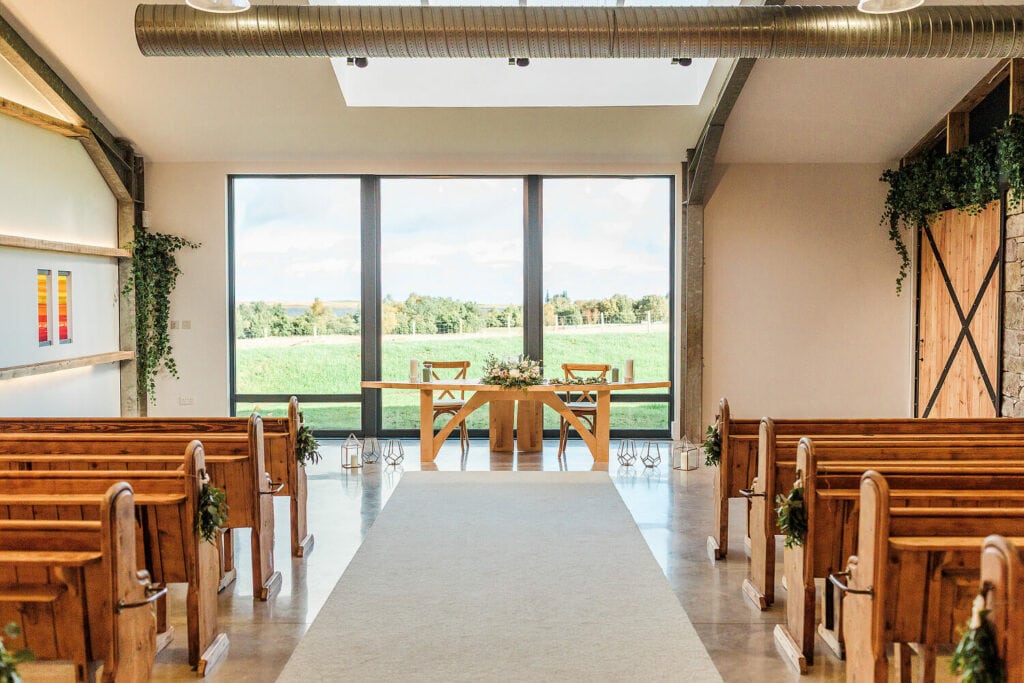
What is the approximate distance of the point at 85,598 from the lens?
2.76 metres

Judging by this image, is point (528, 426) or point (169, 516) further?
point (528, 426)

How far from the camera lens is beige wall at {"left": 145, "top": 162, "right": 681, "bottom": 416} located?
8812mm

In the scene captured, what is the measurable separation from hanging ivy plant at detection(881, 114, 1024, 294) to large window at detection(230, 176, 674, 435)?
2.32m

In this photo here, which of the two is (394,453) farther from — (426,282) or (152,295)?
(152,295)

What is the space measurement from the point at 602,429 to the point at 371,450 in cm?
231

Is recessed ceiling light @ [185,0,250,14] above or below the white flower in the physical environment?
above

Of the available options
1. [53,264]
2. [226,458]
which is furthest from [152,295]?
[226,458]

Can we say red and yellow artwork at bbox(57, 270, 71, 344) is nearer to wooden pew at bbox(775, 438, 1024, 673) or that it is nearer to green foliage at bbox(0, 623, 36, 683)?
green foliage at bbox(0, 623, 36, 683)

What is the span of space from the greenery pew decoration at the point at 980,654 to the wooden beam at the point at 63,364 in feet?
21.7

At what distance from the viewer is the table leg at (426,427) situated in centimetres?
755

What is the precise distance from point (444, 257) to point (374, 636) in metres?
5.79

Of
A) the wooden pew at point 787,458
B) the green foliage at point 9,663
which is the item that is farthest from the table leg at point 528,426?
the green foliage at point 9,663

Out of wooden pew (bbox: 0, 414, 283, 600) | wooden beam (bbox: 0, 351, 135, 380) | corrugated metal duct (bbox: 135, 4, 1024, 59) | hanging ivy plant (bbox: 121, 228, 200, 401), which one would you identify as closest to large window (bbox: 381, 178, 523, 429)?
hanging ivy plant (bbox: 121, 228, 200, 401)

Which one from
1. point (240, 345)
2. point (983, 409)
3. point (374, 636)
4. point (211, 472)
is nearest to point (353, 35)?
point (211, 472)
